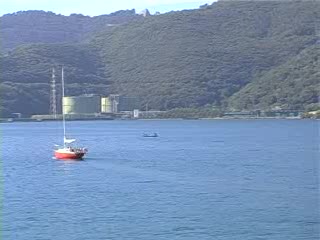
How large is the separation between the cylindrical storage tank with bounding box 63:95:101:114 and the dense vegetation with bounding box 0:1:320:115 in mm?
2452

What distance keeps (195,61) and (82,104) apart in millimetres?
15581

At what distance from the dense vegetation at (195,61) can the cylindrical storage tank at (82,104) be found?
2452 millimetres

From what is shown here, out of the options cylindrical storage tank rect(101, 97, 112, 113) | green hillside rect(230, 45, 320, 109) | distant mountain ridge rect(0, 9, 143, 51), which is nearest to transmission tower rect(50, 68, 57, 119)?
cylindrical storage tank rect(101, 97, 112, 113)

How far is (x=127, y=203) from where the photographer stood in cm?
1720

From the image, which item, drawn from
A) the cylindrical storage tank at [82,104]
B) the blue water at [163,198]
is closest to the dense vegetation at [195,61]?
the cylindrical storage tank at [82,104]

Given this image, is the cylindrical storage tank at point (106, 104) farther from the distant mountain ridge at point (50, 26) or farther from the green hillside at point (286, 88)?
the distant mountain ridge at point (50, 26)

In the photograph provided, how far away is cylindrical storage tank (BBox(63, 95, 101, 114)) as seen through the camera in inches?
3388

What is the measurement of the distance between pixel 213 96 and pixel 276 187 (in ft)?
216

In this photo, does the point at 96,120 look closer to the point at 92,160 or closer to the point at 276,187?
the point at 92,160

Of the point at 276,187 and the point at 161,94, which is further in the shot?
the point at 161,94

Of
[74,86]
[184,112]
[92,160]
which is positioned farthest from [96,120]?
[92,160]

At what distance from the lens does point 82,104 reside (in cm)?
8862

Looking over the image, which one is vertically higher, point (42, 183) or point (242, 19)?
point (242, 19)

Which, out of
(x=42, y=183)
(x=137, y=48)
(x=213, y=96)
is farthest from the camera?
(x=137, y=48)
